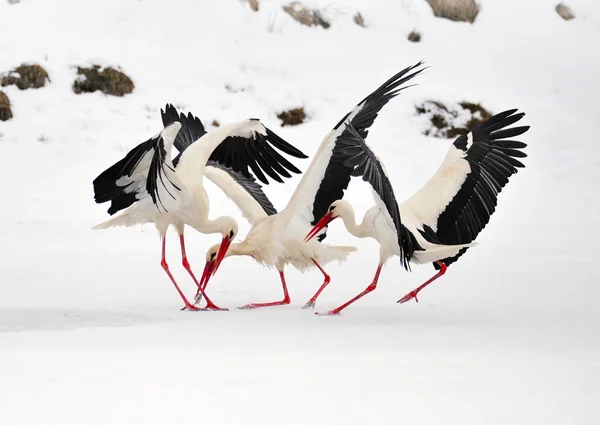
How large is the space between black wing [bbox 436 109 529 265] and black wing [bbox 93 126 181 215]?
2058mm

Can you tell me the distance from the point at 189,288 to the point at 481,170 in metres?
2.66

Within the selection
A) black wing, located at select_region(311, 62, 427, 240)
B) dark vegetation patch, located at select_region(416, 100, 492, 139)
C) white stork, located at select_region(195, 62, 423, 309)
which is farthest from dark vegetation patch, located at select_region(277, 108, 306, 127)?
black wing, located at select_region(311, 62, 427, 240)

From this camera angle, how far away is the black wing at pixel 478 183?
23.0 feet

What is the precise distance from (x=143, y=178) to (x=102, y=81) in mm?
9632

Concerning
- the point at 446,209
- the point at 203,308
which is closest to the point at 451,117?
the point at 446,209

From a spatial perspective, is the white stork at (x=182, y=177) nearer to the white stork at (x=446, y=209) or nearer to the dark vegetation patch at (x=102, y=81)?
the white stork at (x=446, y=209)

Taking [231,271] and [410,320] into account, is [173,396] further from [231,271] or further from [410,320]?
[231,271]

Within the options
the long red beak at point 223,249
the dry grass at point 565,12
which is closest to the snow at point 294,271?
the dry grass at point 565,12

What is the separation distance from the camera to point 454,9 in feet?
65.7

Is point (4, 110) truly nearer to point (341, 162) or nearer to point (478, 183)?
point (341, 162)

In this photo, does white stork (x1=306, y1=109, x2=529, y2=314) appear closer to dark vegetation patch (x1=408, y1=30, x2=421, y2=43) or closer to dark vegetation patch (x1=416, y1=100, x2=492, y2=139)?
dark vegetation patch (x1=416, y1=100, x2=492, y2=139)

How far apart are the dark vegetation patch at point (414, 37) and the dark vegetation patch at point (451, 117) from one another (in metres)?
2.52

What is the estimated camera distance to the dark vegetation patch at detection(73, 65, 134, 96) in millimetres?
16000

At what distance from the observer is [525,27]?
20.1 m
